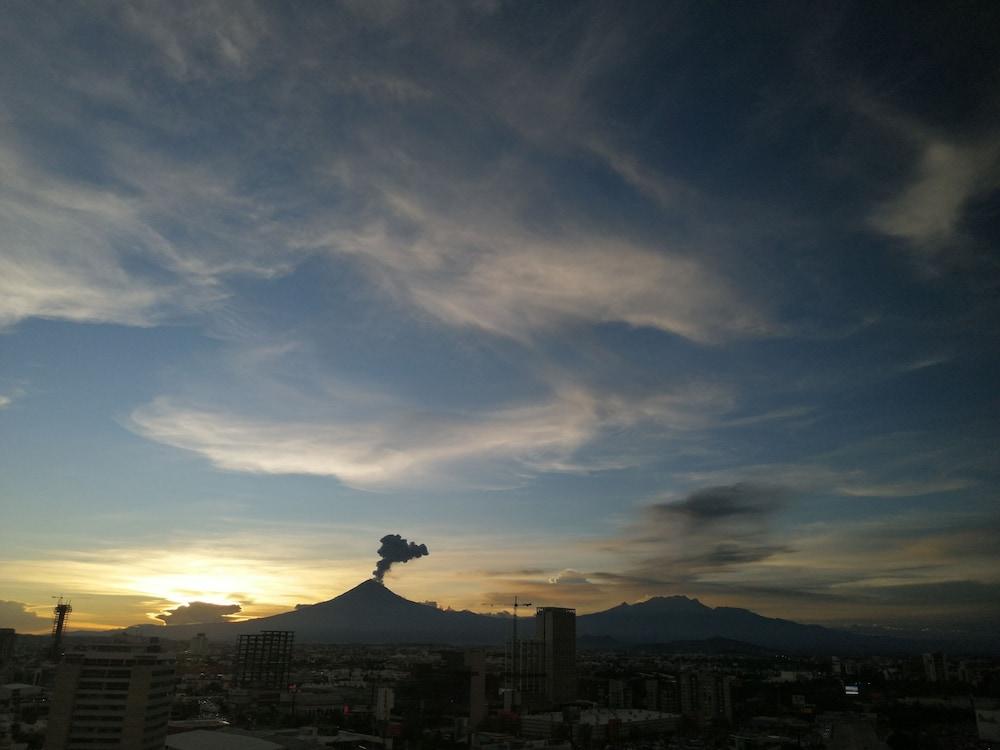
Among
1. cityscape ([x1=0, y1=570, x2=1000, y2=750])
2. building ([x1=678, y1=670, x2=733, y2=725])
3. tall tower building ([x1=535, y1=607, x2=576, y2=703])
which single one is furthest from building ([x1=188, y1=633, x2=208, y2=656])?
building ([x1=678, y1=670, x2=733, y2=725])

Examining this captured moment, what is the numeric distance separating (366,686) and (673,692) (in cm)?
3427

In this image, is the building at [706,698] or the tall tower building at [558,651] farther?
the tall tower building at [558,651]

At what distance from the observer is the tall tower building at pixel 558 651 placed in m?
75.3

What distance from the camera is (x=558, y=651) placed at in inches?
A: 3039

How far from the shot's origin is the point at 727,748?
43875 mm

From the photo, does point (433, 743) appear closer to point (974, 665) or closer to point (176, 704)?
point (176, 704)

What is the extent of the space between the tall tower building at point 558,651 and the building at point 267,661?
93.2ft

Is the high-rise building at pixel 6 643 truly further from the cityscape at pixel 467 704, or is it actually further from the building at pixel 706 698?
the building at pixel 706 698

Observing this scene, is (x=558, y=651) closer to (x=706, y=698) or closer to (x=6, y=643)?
(x=706, y=698)

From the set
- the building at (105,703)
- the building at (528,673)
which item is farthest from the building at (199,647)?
the building at (105,703)

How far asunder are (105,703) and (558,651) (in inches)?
2155

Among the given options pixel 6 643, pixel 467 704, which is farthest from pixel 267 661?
pixel 6 643

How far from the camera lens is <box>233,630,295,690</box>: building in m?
73.6

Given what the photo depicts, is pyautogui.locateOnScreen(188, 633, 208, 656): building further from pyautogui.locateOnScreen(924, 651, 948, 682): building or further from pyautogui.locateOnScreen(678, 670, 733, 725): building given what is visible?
pyautogui.locateOnScreen(924, 651, 948, 682): building
